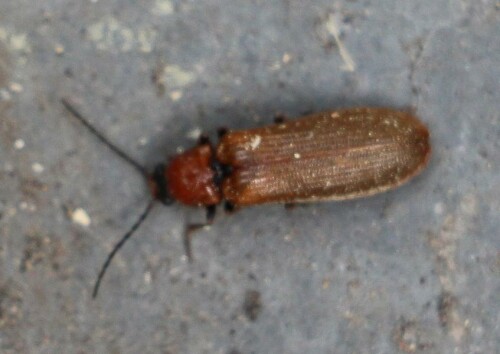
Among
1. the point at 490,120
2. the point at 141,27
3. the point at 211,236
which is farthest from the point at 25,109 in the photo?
the point at 490,120

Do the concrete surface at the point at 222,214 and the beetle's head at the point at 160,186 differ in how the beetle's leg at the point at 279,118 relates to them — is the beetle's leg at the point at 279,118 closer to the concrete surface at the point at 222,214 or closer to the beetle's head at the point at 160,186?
the concrete surface at the point at 222,214

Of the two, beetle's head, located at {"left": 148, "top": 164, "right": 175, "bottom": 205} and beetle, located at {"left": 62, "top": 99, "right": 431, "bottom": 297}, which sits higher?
beetle, located at {"left": 62, "top": 99, "right": 431, "bottom": 297}

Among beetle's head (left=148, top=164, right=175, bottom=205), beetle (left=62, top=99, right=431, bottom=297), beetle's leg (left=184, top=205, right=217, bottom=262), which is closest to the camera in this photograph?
beetle (left=62, top=99, right=431, bottom=297)

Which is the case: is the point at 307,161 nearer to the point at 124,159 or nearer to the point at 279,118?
the point at 279,118

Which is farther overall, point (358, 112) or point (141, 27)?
point (141, 27)

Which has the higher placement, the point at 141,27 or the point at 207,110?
the point at 141,27

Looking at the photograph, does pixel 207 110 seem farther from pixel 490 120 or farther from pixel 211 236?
pixel 490 120

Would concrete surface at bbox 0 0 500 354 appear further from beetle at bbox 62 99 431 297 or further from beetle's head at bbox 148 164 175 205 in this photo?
beetle at bbox 62 99 431 297

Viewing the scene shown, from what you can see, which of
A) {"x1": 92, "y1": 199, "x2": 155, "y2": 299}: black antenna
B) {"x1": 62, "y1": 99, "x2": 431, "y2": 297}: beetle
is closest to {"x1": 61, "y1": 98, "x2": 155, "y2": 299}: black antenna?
{"x1": 92, "y1": 199, "x2": 155, "y2": 299}: black antenna
